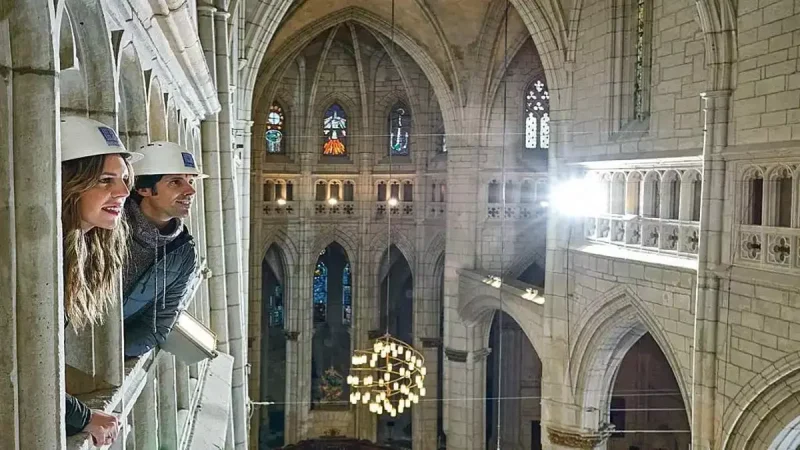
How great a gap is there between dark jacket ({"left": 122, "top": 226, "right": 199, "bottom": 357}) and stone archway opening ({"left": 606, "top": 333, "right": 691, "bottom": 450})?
16.3 meters

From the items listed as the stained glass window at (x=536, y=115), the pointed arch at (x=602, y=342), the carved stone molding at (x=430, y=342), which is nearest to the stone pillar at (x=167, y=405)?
the pointed arch at (x=602, y=342)

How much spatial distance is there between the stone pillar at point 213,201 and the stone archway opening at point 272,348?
1405cm

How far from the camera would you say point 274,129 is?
19922mm

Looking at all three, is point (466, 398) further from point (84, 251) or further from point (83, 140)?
point (83, 140)

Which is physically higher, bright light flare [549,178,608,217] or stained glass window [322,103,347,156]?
stained glass window [322,103,347,156]

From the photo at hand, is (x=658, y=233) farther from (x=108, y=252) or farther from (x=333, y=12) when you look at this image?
(x=333, y=12)

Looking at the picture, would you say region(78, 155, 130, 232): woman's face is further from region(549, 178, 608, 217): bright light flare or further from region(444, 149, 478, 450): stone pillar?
region(444, 149, 478, 450): stone pillar

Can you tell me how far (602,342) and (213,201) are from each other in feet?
22.0

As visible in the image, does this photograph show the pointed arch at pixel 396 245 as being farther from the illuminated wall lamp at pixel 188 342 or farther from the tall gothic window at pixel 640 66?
the illuminated wall lamp at pixel 188 342

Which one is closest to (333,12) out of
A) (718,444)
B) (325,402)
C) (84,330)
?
(325,402)

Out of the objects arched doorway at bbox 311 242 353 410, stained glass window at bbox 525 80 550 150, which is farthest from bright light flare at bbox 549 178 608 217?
arched doorway at bbox 311 242 353 410

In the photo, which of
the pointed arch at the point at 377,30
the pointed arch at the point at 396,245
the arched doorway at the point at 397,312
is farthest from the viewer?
the arched doorway at the point at 397,312

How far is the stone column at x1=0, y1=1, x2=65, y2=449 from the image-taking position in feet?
5.30

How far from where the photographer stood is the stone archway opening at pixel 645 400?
707 inches
